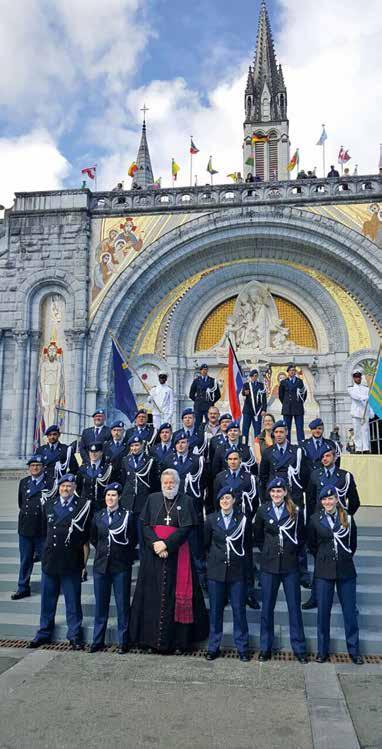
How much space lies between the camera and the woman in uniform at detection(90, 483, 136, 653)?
5898 millimetres

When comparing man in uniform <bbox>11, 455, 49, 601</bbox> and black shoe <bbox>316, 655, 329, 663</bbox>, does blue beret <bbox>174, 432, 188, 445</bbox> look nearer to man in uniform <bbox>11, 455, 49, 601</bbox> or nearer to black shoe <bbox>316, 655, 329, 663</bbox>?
man in uniform <bbox>11, 455, 49, 601</bbox>

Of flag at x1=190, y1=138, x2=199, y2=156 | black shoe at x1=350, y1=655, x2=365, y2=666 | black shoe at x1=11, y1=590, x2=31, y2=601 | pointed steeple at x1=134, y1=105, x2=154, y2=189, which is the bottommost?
black shoe at x1=350, y1=655, x2=365, y2=666

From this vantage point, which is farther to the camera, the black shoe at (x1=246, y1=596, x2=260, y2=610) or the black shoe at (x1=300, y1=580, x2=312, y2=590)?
the black shoe at (x1=300, y1=580, x2=312, y2=590)

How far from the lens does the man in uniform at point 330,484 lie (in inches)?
255

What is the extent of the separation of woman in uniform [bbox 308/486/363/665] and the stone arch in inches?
516

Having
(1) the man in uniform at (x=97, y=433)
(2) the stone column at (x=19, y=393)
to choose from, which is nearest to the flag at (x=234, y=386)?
(1) the man in uniform at (x=97, y=433)

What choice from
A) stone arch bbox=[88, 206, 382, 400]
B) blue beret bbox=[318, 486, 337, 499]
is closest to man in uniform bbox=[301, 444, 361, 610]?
blue beret bbox=[318, 486, 337, 499]

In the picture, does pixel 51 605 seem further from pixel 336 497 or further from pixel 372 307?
pixel 372 307

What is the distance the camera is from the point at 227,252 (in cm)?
1928

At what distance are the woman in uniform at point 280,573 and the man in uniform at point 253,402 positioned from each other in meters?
5.06

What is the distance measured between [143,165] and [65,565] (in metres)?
38.2

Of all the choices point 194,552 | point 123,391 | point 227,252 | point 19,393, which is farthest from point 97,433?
point 227,252

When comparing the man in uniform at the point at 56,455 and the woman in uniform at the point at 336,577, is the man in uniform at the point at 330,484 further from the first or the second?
the man in uniform at the point at 56,455

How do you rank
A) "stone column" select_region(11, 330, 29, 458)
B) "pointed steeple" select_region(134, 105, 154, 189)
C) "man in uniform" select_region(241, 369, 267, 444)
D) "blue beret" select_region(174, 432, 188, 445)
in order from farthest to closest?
"pointed steeple" select_region(134, 105, 154, 189), "stone column" select_region(11, 330, 29, 458), "man in uniform" select_region(241, 369, 267, 444), "blue beret" select_region(174, 432, 188, 445)
